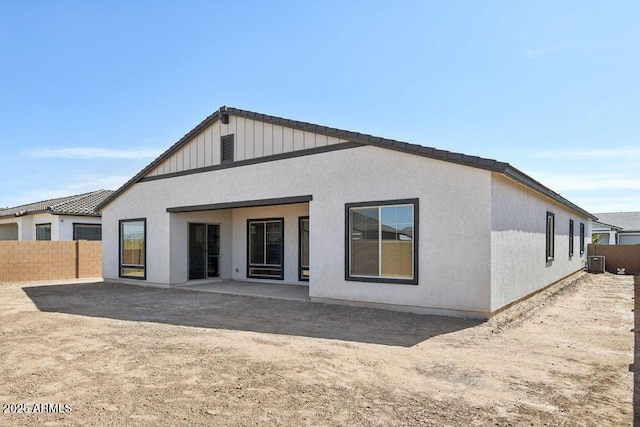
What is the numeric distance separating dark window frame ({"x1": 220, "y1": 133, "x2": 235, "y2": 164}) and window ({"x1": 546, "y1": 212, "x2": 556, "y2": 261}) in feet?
35.3

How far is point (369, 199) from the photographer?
1011 cm

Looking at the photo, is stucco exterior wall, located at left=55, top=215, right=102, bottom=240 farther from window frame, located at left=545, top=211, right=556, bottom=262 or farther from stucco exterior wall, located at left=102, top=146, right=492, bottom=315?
window frame, located at left=545, top=211, right=556, bottom=262

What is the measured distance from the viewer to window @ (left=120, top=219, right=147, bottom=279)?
16.1 metres

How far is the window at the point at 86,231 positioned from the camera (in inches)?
909

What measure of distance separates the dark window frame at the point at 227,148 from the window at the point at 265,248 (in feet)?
9.87

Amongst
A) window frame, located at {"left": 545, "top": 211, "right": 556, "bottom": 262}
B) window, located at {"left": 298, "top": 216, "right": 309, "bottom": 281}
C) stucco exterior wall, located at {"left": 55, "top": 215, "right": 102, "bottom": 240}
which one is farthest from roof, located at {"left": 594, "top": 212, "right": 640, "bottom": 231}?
stucco exterior wall, located at {"left": 55, "top": 215, "right": 102, "bottom": 240}

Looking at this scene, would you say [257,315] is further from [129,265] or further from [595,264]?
[595,264]

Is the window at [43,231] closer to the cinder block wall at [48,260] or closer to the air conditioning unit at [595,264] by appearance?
the cinder block wall at [48,260]

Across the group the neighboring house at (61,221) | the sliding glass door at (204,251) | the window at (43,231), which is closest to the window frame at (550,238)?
the sliding glass door at (204,251)

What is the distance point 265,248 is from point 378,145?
7442 millimetres

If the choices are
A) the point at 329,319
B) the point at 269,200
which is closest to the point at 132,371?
the point at 329,319

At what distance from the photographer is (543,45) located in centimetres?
997

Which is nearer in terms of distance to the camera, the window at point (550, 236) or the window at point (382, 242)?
the window at point (382, 242)

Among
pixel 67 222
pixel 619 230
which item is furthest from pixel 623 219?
pixel 67 222
